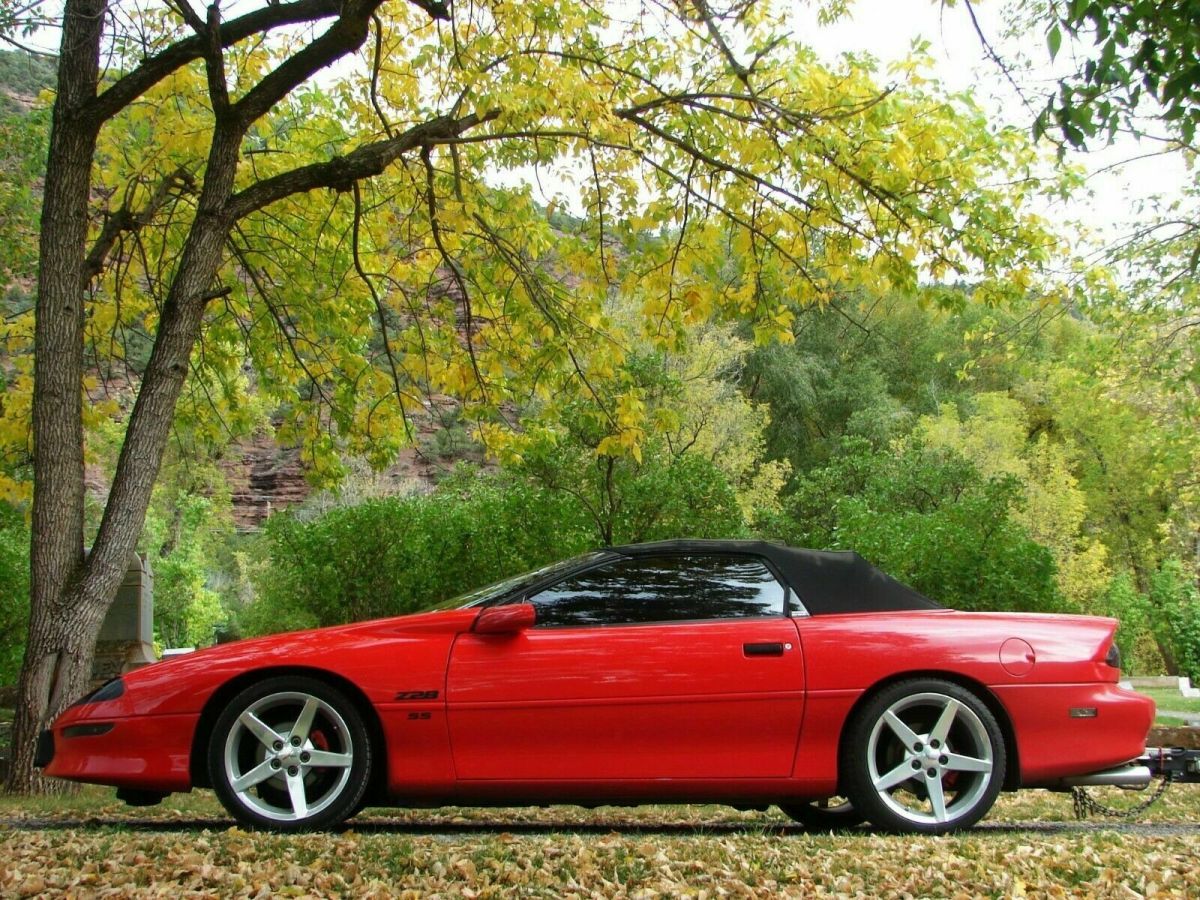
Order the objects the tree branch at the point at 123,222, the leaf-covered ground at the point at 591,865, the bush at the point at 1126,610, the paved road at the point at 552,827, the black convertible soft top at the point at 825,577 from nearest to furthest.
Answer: the leaf-covered ground at the point at 591,865, the black convertible soft top at the point at 825,577, the paved road at the point at 552,827, the tree branch at the point at 123,222, the bush at the point at 1126,610

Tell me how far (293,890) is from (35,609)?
476 centimetres

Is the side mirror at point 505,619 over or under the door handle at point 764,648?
over

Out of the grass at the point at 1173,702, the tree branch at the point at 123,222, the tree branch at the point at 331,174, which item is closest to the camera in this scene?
the tree branch at the point at 331,174

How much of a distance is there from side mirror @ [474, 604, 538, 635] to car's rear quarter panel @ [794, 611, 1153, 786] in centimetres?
127

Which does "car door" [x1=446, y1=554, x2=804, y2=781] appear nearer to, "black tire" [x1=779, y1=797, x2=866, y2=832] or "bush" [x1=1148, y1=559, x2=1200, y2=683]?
"black tire" [x1=779, y1=797, x2=866, y2=832]

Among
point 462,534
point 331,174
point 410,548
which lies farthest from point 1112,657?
point 410,548

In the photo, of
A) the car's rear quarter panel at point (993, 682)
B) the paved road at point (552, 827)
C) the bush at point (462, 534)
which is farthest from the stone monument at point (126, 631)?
the car's rear quarter panel at point (993, 682)

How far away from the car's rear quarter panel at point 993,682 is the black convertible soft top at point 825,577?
0.43ft

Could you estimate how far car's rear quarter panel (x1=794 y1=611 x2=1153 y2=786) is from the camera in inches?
203

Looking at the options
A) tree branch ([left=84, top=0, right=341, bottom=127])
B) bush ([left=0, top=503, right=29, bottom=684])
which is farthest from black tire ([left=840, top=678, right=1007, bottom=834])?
bush ([left=0, top=503, right=29, bottom=684])

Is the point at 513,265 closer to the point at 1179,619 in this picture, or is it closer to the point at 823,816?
the point at 823,816

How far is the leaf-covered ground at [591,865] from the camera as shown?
3967mm

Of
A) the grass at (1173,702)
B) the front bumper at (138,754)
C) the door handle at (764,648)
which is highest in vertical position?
the door handle at (764,648)

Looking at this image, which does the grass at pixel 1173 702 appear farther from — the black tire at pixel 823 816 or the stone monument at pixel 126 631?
the stone monument at pixel 126 631
